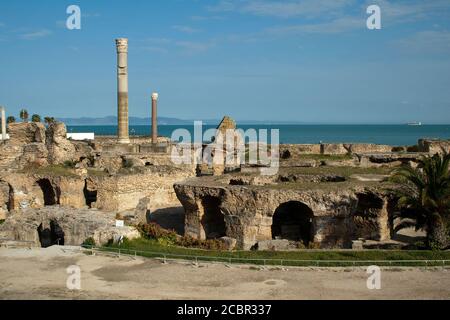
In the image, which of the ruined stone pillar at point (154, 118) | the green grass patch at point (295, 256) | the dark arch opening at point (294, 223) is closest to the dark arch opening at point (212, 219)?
the dark arch opening at point (294, 223)

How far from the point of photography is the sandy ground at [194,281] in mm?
13688

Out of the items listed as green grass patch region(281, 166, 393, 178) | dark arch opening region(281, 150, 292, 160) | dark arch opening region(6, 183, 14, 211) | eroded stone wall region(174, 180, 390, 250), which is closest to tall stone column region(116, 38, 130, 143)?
dark arch opening region(281, 150, 292, 160)

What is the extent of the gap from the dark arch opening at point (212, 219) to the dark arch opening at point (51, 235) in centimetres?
604

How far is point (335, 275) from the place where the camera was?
1542cm

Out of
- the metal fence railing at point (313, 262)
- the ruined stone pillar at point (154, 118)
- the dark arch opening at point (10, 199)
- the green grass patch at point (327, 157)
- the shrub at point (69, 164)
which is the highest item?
the ruined stone pillar at point (154, 118)

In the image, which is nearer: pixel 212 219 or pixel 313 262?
pixel 313 262

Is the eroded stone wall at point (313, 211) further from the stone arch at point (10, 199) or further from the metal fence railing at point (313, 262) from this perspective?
the stone arch at point (10, 199)

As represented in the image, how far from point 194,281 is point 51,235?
Result: 32.6 ft

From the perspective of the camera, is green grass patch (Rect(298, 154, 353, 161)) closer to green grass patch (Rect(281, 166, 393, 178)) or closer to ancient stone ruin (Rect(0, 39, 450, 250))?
ancient stone ruin (Rect(0, 39, 450, 250))

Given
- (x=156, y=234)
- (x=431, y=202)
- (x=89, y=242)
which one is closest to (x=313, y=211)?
(x=431, y=202)

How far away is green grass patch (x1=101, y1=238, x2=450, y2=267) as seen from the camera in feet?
53.5

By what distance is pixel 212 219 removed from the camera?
2427 cm

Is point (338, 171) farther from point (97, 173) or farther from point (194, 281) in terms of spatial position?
point (194, 281)

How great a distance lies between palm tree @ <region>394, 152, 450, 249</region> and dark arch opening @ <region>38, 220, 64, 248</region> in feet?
43.7
